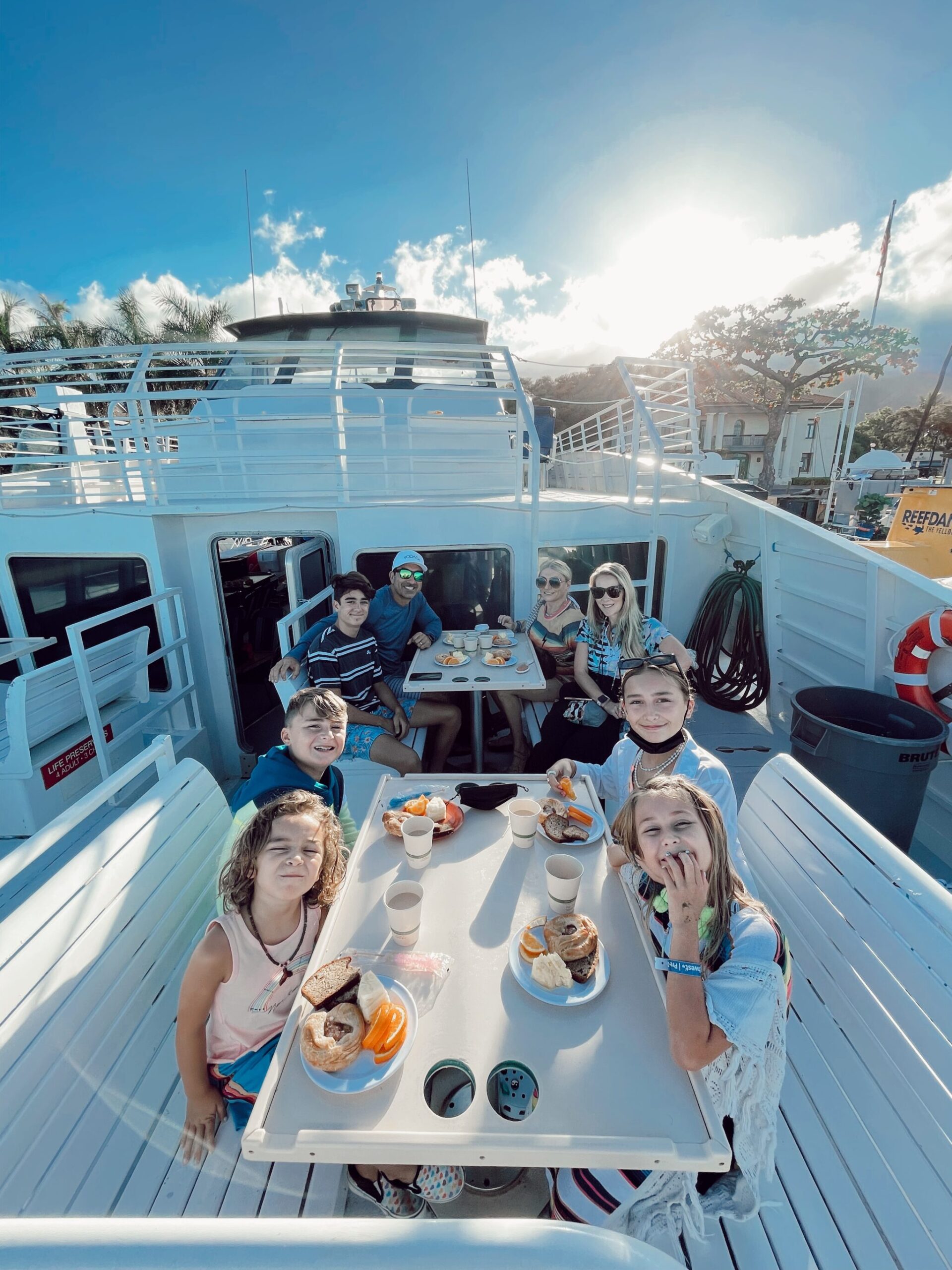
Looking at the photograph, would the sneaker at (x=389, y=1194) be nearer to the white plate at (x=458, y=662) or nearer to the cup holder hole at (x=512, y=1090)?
the cup holder hole at (x=512, y=1090)

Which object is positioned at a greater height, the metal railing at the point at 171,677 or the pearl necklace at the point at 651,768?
the pearl necklace at the point at 651,768

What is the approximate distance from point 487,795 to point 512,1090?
1117 millimetres

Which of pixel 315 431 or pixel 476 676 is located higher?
pixel 315 431

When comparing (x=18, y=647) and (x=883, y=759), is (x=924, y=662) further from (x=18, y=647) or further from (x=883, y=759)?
(x=18, y=647)

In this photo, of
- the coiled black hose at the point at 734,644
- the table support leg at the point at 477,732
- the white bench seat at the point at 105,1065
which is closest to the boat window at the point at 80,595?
the table support leg at the point at 477,732

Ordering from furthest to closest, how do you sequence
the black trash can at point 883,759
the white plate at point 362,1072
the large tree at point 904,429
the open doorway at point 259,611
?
the large tree at point 904,429, the open doorway at point 259,611, the black trash can at point 883,759, the white plate at point 362,1072

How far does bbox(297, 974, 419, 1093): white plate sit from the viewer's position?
1.23 metres

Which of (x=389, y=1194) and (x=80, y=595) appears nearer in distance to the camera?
(x=389, y=1194)

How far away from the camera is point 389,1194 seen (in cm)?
162

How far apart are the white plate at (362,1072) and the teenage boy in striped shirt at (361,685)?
87.6 inches

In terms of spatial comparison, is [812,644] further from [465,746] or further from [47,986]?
[47,986]

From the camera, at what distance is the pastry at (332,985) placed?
1402 mm

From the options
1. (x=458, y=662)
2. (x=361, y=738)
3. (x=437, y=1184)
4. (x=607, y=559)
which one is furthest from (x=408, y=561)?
(x=437, y=1184)

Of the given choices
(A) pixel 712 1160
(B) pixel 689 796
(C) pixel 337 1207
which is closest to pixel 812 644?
(B) pixel 689 796
